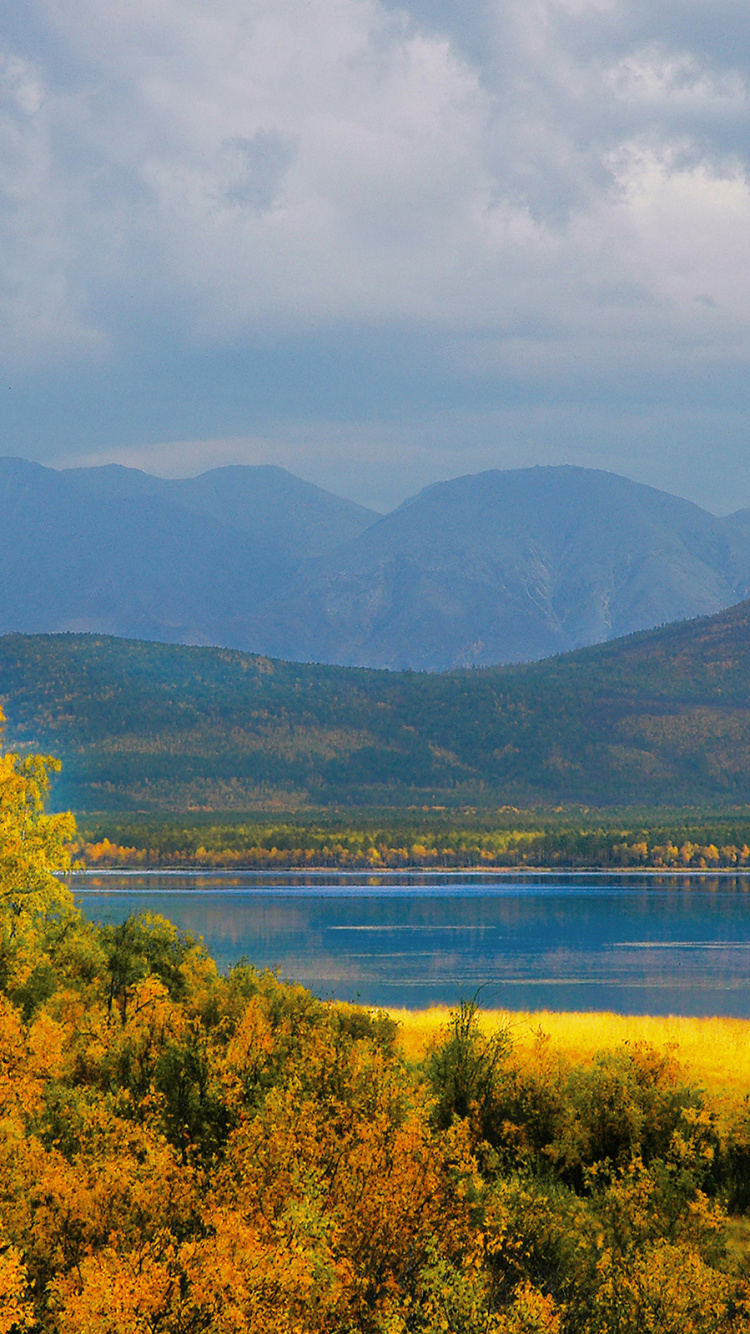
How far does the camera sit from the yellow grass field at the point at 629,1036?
1608 inches

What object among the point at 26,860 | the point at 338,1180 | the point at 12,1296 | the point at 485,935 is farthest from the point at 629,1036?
the point at 485,935

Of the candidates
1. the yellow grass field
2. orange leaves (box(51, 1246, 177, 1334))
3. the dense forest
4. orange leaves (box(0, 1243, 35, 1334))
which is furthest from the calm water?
orange leaves (box(0, 1243, 35, 1334))

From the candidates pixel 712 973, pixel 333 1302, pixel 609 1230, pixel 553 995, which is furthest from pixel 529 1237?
pixel 712 973

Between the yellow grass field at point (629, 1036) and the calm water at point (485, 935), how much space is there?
5199 mm

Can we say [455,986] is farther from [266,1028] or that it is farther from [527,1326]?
[527,1326]

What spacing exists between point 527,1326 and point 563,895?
155m

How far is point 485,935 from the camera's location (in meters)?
118

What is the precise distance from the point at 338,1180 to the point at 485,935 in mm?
98532

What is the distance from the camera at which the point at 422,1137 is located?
2325 cm

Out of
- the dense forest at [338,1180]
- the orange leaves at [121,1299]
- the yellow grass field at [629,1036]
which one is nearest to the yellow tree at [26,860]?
the dense forest at [338,1180]

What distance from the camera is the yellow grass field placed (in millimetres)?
40844

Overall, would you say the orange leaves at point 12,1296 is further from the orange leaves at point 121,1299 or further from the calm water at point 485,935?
the calm water at point 485,935

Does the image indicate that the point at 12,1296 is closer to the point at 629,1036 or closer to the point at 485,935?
the point at 629,1036

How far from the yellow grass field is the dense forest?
399 centimetres
